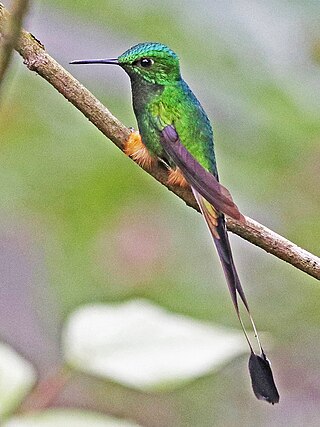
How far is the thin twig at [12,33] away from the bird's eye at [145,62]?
27.3 inches

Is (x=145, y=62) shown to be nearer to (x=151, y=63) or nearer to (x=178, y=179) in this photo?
(x=151, y=63)

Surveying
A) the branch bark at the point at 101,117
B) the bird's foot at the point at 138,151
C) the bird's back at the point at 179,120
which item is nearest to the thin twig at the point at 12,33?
the branch bark at the point at 101,117

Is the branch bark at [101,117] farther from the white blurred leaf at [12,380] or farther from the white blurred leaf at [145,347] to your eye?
the white blurred leaf at [12,380]

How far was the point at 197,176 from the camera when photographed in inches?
40.7

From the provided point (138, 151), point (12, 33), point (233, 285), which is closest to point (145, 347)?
point (233, 285)

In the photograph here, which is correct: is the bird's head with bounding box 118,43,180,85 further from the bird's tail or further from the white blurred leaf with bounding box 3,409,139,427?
the white blurred leaf with bounding box 3,409,139,427

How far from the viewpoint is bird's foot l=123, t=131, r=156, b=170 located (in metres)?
1.07

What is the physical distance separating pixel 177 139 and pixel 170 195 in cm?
128

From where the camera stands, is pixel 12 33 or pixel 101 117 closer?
pixel 12 33

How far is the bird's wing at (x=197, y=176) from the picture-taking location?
2.95 ft

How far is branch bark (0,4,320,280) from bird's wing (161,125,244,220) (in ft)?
0.12

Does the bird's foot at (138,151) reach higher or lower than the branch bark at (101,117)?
lower

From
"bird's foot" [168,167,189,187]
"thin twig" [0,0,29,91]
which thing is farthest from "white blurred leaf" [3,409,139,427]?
"thin twig" [0,0,29,91]

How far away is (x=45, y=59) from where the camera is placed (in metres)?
0.80
